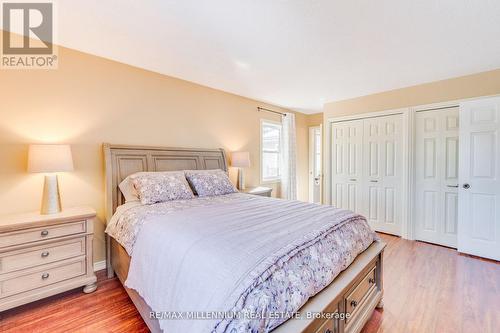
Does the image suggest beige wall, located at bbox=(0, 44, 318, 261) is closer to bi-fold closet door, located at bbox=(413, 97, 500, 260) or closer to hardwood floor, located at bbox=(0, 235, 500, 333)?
hardwood floor, located at bbox=(0, 235, 500, 333)

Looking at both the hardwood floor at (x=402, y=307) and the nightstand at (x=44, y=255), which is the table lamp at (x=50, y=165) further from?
the hardwood floor at (x=402, y=307)

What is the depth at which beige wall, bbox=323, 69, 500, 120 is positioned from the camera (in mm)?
A: 2975

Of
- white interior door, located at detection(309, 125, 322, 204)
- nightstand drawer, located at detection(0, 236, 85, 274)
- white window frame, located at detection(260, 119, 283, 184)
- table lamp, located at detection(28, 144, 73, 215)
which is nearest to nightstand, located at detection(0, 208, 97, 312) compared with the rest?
nightstand drawer, located at detection(0, 236, 85, 274)

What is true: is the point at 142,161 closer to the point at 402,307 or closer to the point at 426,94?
the point at 402,307

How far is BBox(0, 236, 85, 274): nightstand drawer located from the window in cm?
318

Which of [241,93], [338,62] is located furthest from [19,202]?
[338,62]

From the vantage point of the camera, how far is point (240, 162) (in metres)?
3.80

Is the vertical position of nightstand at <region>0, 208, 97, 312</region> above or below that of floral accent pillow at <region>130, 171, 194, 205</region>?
below

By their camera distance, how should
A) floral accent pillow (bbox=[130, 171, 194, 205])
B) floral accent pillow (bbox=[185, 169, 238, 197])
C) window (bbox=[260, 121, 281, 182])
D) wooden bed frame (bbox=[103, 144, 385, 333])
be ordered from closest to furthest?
wooden bed frame (bbox=[103, 144, 385, 333]) → floral accent pillow (bbox=[130, 171, 194, 205]) → floral accent pillow (bbox=[185, 169, 238, 197]) → window (bbox=[260, 121, 281, 182])

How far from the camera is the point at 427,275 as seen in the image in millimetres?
2459

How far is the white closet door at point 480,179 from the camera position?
2.79 metres

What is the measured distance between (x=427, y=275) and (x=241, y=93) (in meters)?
3.54

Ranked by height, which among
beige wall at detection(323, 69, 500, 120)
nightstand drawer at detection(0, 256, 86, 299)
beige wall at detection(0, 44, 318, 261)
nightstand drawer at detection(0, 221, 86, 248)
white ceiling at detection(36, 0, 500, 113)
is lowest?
nightstand drawer at detection(0, 256, 86, 299)

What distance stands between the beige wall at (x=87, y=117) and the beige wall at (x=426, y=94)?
258 cm
